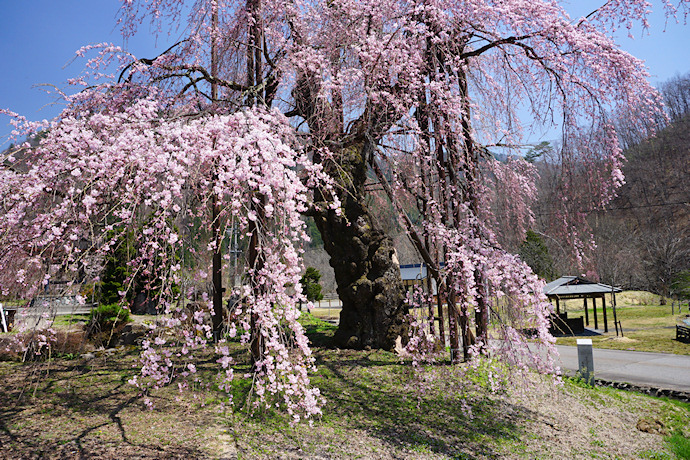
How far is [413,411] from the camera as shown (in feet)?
17.9

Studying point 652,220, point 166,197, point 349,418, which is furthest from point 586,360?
point 652,220

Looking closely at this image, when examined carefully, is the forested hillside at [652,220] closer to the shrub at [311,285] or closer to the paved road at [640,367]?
the paved road at [640,367]

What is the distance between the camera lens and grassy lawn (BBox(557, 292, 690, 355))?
528 inches

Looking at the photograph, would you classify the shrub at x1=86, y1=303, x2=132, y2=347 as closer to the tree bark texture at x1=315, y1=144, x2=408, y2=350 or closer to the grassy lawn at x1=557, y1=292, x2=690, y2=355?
the tree bark texture at x1=315, y1=144, x2=408, y2=350

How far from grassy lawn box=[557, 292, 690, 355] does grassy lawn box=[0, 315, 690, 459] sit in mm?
7465

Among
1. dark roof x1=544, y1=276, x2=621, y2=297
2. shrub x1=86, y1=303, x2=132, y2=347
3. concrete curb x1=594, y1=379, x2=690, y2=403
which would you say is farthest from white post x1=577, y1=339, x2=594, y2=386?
dark roof x1=544, y1=276, x2=621, y2=297

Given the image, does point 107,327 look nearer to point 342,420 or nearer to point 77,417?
point 77,417

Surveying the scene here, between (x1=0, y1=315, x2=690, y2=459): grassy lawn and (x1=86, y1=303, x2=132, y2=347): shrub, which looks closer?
(x1=0, y1=315, x2=690, y2=459): grassy lawn

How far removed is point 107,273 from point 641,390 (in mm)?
10845

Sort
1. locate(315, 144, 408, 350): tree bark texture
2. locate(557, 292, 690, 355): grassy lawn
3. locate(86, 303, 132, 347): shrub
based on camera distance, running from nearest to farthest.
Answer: locate(86, 303, 132, 347): shrub
locate(315, 144, 408, 350): tree bark texture
locate(557, 292, 690, 355): grassy lawn

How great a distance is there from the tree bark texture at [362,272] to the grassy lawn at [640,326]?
1011 centimetres

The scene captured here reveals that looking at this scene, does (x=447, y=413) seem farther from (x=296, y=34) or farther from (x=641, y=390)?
(x=296, y=34)

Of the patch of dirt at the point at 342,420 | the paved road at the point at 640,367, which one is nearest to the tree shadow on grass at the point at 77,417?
the patch of dirt at the point at 342,420

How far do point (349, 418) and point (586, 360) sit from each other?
17.5 feet
